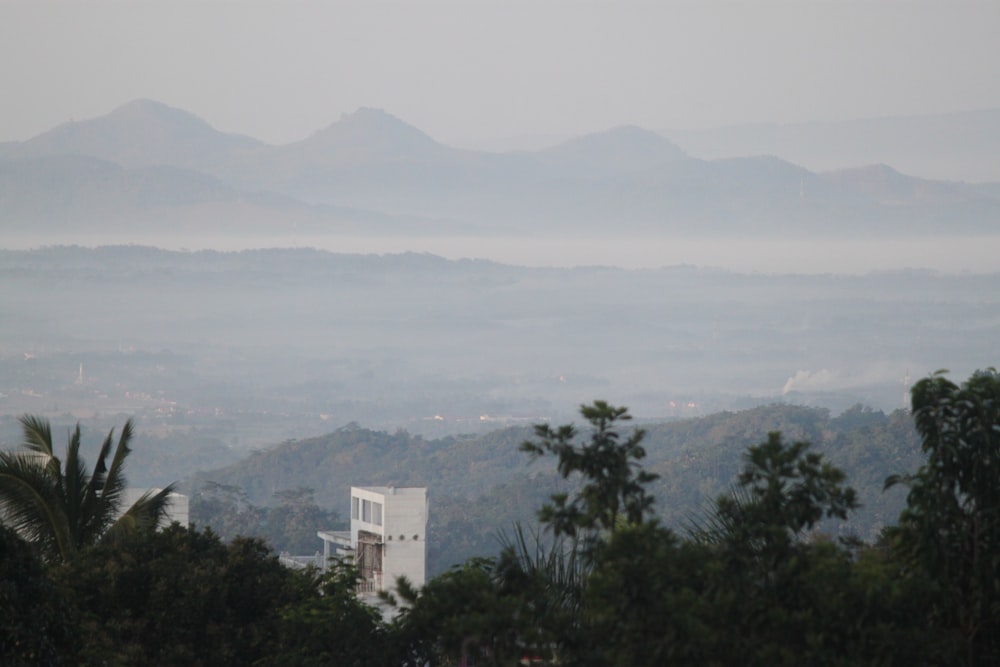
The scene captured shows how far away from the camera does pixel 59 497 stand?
24297mm

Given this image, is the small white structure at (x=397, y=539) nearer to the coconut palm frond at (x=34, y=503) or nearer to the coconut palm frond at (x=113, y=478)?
the coconut palm frond at (x=113, y=478)

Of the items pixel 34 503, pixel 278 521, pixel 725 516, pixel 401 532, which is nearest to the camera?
pixel 725 516

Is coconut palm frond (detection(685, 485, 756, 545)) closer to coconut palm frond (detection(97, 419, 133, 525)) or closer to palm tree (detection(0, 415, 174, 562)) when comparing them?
palm tree (detection(0, 415, 174, 562))

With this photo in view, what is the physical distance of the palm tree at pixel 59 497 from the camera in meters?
23.8

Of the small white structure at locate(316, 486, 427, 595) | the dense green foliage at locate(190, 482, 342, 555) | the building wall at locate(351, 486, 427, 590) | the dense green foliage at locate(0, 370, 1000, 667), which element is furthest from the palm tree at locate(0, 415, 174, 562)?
the dense green foliage at locate(190, 482, 342, 555)

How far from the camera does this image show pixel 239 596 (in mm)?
24547

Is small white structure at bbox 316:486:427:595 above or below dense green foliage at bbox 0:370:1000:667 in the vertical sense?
below

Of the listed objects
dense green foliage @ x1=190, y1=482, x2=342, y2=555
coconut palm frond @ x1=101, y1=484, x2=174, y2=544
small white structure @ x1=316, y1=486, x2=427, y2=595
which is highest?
coconut palm frond @ x1=101, y1=484, x2=174, y2=544

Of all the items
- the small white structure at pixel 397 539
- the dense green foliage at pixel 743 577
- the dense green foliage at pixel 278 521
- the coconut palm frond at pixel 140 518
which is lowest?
the dense green foliage at pixel 278 521

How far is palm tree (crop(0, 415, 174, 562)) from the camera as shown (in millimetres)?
23750

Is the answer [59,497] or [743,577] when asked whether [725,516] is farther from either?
[59,497]

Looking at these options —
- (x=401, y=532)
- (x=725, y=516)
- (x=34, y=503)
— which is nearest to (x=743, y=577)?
(x=725, y=516)

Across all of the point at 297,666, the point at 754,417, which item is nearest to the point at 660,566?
the point at 297,666

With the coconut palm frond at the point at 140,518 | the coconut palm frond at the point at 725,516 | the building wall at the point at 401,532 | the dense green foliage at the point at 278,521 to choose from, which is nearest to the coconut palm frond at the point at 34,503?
the coconut palm frond at the point at 140,518
